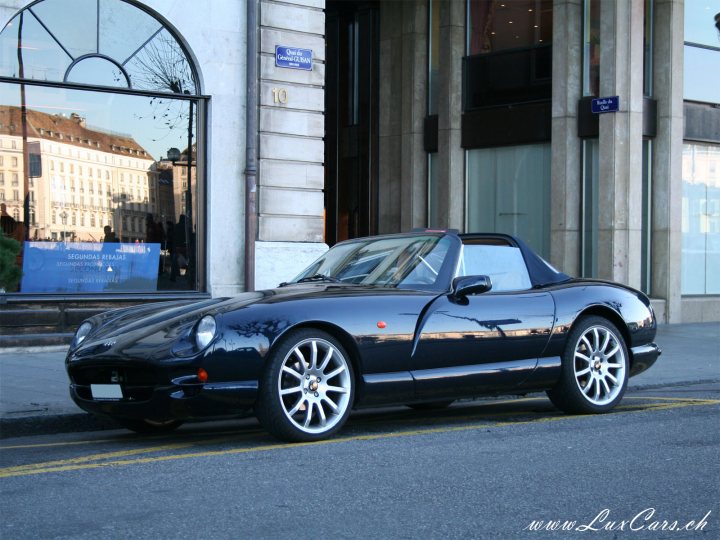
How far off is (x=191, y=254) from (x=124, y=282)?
3.34 feet

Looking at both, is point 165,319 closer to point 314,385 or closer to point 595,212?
point 314,385

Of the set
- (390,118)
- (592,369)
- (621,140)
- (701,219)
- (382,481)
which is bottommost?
(382,481)

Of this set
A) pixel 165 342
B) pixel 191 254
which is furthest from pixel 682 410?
pixel 191 254

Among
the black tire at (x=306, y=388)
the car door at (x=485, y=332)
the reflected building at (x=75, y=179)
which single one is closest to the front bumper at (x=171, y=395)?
the black tire at (x=306, y=388)

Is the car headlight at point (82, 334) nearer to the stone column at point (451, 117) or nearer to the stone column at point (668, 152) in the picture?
the stone column at point (668, 152)

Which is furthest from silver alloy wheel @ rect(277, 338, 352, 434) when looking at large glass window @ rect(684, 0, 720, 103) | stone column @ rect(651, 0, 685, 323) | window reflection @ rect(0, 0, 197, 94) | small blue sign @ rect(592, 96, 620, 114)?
large glass window @ rect(684, 0, 720, 103)

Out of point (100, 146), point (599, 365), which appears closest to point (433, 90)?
point (100, 146)

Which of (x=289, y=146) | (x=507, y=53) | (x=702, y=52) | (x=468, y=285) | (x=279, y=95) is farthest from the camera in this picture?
(x=507, y=53)

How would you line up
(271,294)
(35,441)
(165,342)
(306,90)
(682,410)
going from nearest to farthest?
1. (165,342)
2. (271,294)
3. (35,441)
4. (682,410)
5. (306,90)

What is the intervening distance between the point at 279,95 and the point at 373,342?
27.8 ft

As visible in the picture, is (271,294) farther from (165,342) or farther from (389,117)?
(389,117)

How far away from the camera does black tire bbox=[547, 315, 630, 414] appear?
315 inches

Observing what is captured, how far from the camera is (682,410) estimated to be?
8.33 meters

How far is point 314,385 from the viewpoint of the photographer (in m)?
6.68
